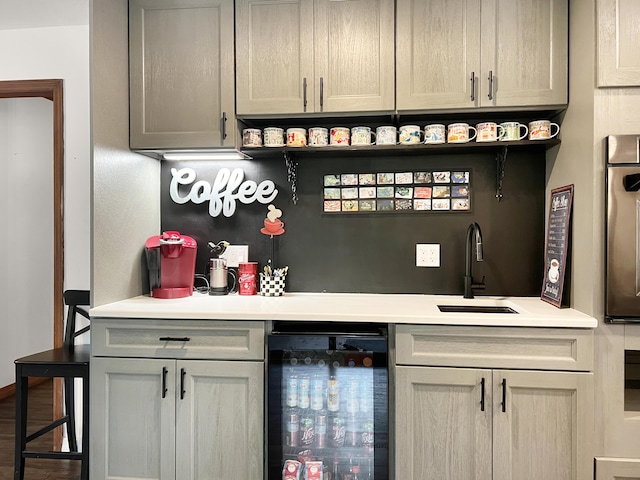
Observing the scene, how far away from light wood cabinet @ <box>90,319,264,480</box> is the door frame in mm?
894

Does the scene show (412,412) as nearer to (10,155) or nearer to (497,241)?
(497,241)

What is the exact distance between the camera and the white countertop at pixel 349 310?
1.82 metres

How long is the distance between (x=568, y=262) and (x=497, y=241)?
0.42 metres

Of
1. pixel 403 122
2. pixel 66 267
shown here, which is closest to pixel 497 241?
pixel 403 122

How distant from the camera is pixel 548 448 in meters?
1.79

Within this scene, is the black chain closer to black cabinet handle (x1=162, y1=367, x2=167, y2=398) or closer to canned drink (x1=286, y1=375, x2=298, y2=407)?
canned drink (x1=286, y1=375, x2=298, y2=407)

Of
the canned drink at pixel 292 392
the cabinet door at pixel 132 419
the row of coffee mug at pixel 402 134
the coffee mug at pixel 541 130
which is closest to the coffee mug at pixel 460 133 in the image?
the row of coffee mug at pixel 402 134

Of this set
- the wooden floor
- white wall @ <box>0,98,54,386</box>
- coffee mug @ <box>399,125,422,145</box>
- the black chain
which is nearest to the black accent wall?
the black chain

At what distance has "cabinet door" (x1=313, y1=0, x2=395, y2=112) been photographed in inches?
83.7

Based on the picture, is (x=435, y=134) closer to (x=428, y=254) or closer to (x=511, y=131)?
(x=511, y=131)

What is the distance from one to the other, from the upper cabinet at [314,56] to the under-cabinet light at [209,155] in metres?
0.25

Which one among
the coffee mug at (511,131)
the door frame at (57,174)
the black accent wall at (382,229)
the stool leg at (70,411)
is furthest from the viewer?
the door frame at (57,174)

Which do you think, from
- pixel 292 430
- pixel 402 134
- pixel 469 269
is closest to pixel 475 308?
pixel 469 269

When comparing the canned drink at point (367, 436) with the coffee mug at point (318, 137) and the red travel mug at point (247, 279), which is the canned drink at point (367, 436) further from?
the coffee mug at point (318, 137)
